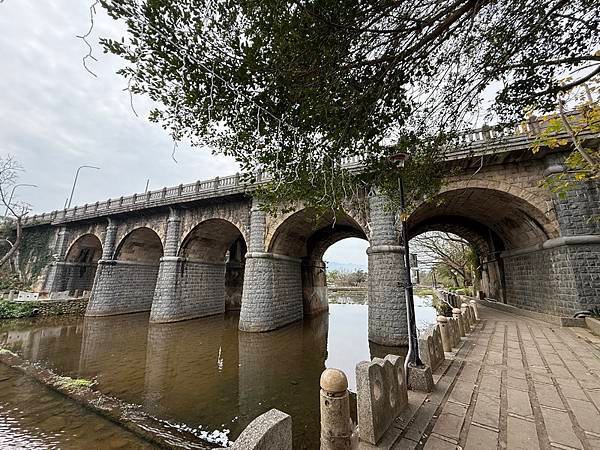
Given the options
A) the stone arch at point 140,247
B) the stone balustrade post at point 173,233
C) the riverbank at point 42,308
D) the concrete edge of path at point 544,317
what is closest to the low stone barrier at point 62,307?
the riverbank at point 42,308

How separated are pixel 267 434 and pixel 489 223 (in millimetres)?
13734

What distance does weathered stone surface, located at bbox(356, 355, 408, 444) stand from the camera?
2.12 m

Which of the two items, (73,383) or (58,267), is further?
(58,267)

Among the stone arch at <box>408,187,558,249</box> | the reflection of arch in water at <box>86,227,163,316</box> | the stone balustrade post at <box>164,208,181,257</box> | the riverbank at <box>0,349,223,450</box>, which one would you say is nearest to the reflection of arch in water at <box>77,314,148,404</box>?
the riverbank at <box>0,349,223,450</box>

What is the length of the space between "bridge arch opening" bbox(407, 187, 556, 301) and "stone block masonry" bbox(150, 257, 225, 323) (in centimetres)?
1198

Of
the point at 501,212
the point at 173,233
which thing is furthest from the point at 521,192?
the point at 173,233

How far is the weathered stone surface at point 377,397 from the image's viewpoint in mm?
2123

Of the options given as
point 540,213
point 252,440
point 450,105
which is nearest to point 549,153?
point 540,213

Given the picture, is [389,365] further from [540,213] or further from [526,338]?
[540,213]

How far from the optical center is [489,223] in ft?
38.6

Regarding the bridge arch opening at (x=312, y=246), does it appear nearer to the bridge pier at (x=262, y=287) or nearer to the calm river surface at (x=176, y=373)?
the bridge pier at (x=262, y=287)

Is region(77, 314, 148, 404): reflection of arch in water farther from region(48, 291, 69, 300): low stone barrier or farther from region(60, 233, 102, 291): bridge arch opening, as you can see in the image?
region(60, 233, 102, 291): bridge arch opening

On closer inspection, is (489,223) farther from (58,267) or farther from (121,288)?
(58,267)

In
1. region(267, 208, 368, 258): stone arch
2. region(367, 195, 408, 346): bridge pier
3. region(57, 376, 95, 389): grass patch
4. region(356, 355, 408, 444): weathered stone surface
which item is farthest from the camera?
region(267, 208, 368, 258): stone arch
